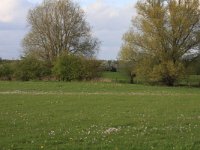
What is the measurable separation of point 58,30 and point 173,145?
66.8 meters

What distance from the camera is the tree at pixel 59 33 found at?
77.3m

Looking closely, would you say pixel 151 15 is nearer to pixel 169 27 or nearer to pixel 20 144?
pixel 169 27

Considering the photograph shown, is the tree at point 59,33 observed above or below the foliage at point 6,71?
above

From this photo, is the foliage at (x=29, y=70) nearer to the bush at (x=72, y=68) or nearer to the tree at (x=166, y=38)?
the bush at (x=72, y=68)

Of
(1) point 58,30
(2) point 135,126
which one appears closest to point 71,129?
(2) point 135,126

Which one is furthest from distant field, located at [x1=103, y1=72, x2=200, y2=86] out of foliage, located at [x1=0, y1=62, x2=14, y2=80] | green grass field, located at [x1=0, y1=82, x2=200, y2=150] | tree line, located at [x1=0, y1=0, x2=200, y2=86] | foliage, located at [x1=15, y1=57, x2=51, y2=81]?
green grass field, located at [x1=0, y1=82, x2=200, y2=150]

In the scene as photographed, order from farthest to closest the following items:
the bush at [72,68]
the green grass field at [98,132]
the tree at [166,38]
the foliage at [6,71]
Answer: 1. the foliage at [6,71]
2. the bush at [72,68]
3. the tree at [166,38]
4. the green grass field at [98,132]

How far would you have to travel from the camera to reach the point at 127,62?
215 feet

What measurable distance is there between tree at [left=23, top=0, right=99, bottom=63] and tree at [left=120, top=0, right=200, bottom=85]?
55.5 feet

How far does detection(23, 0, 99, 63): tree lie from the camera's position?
254 feet

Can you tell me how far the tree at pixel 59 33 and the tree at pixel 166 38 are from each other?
55.5ft

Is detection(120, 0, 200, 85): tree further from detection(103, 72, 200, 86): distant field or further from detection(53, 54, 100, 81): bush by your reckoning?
detection(53, 54, 100, 81): bush

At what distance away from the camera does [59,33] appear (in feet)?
254

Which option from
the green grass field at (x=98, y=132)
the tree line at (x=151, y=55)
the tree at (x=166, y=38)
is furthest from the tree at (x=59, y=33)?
the green grass field at (x=98, y=132)
